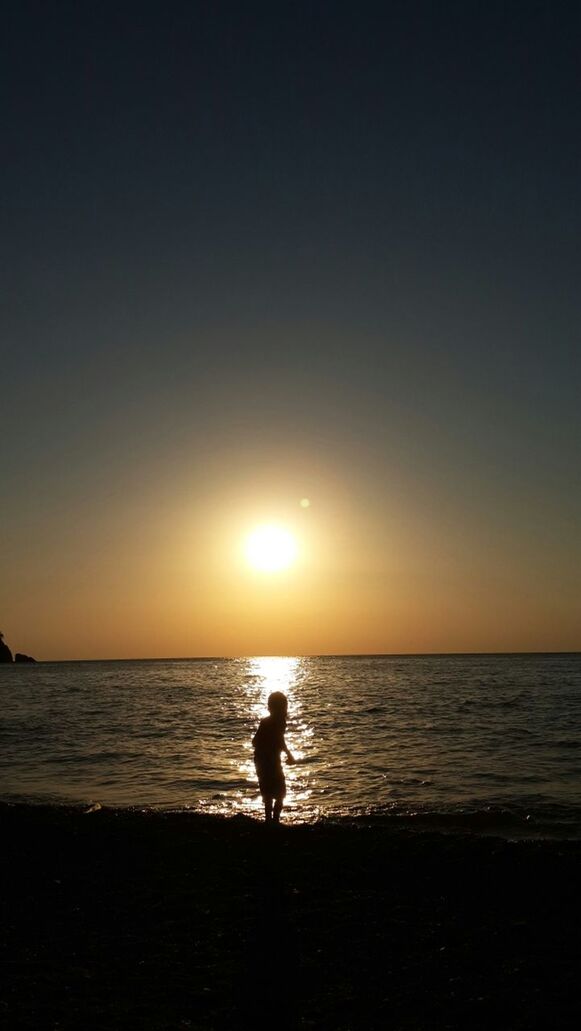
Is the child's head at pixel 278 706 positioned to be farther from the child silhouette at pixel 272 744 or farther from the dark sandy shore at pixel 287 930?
the dark sandy shore at pixel 287 930

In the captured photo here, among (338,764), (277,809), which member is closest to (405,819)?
(277,809)

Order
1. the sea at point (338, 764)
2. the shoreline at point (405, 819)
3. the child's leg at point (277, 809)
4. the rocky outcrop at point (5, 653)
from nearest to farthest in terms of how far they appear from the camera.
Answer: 1. the child's leg at point (277, 809)
2. the shoreline at point (405, 819)
3. the sea at point (338, 764)
4. the rocky outcrop at point (5, 653)

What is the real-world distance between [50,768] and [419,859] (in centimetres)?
1378

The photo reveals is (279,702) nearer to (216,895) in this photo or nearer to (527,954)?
(216,895)

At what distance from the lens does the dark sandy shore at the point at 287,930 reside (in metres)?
6.18

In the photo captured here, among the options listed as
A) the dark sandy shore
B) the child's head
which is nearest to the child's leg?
the dark sandy shore

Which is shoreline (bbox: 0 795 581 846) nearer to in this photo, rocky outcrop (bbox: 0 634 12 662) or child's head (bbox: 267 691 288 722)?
child's head (bbox: 267 691 288 722)

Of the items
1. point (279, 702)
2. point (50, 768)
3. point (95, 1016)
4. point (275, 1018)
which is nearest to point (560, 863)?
point (279, 702)

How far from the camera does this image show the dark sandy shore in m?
6.18

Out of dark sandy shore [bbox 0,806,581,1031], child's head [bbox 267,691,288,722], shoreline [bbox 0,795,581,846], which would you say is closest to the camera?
dark sandy shore [bbox 0,806,581,1031]

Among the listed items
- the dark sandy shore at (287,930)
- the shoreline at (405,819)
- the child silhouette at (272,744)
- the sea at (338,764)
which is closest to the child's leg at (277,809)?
the child silhouette at (272,744)

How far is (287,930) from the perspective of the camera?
26.2ft

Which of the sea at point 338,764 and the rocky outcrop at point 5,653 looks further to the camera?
the rocky outcrop at point 5,653

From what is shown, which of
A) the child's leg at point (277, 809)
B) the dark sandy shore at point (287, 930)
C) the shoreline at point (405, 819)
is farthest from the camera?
the shoreline at point (405, 819)
